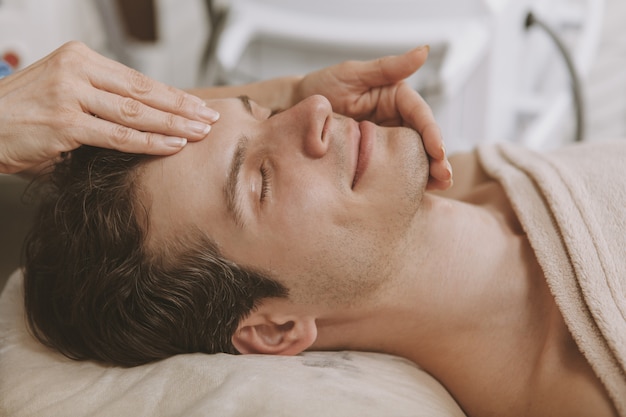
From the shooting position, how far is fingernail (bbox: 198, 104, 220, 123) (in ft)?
3.53

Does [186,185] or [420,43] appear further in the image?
[420,43]

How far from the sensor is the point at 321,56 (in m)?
2.20

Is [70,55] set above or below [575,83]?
above

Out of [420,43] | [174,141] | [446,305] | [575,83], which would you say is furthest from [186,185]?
[575,83]

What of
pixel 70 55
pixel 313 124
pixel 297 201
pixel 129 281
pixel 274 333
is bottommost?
pixel 274 333

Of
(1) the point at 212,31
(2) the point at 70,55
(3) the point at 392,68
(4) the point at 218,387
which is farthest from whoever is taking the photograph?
(1) the point at 212,31

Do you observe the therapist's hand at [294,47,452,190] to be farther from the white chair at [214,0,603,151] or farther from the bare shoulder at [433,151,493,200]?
the white chair at [214,0,603,151]

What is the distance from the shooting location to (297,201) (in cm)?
105

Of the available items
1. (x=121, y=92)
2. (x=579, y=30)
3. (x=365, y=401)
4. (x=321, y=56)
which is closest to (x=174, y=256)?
(x=121, y=92)

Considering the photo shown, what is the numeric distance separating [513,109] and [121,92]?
161cm

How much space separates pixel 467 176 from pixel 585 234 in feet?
1.49

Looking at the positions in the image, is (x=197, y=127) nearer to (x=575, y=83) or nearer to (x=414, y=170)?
(x=414, y=170)

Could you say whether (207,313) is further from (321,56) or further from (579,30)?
(579,30)

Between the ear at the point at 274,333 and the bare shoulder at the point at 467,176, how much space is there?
561 mm
